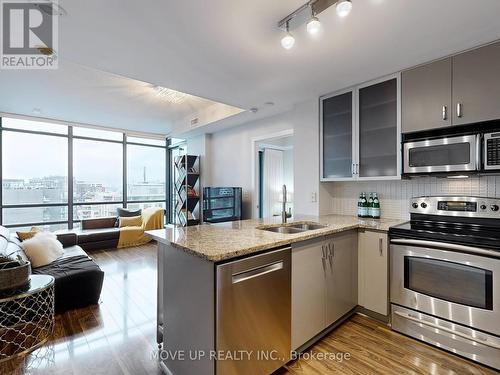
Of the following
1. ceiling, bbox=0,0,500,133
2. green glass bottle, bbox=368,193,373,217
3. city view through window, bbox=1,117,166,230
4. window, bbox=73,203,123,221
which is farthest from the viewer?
window, bbox=73,203,123,221

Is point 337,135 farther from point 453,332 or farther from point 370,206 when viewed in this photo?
point 453,332

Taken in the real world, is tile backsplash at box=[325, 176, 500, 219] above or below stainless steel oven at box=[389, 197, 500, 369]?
above

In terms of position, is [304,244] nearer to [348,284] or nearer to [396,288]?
[348,284]

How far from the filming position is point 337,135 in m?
2.96

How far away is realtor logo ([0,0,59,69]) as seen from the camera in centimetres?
159

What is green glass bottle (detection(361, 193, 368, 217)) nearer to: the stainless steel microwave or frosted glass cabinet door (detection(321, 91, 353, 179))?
frosted glass cabinet door (detection(321, 91, 353, 179))

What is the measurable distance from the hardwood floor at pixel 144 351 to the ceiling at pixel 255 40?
2.44 m

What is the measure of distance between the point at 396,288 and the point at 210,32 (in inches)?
105

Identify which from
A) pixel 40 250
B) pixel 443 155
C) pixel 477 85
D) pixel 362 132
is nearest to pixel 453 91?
pixel 477 85

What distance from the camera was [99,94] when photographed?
3912mm

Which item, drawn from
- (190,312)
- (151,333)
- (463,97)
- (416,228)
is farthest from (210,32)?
(151,333)

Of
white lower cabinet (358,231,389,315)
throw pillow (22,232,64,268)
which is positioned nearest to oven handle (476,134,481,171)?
white lower cabinet (358,231,389,315)

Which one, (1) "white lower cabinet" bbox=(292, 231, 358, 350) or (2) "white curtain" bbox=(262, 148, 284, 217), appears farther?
(2) "white curtain" bbox=(262, 148, 284, 217)

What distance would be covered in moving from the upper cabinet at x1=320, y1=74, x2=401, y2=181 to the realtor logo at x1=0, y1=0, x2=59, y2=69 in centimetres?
268
